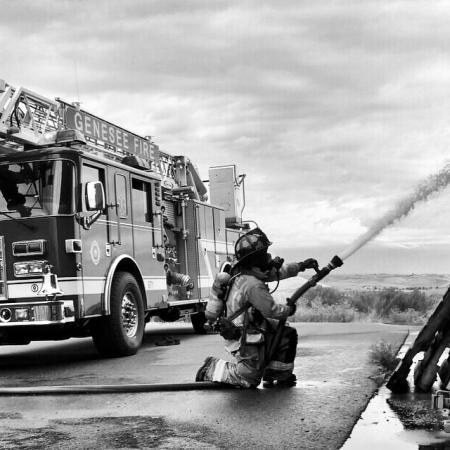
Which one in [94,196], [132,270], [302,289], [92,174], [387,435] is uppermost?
[92,174]

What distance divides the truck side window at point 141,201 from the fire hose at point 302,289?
165 inches

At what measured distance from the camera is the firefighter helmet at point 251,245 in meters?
6.06

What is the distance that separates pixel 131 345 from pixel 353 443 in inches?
208

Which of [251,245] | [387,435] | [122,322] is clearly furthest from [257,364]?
[122,322]

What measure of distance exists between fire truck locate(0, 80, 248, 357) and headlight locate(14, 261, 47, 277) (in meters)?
0.01

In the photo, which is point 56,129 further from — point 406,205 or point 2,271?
point 406,205

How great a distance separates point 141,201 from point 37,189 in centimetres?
206

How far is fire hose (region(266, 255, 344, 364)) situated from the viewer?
19.0ft

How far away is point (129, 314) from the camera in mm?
9305

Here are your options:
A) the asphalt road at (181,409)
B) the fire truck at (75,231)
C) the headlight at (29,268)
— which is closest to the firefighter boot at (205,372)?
the asphalt road at (181,409)

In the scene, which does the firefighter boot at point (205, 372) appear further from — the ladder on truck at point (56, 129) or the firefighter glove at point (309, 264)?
the ladder on truck at point (56, 129)

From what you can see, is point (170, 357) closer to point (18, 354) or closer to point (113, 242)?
point (113, 242)

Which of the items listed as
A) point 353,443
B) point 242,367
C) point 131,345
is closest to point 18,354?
point 131,345

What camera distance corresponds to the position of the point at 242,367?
19.5ft
